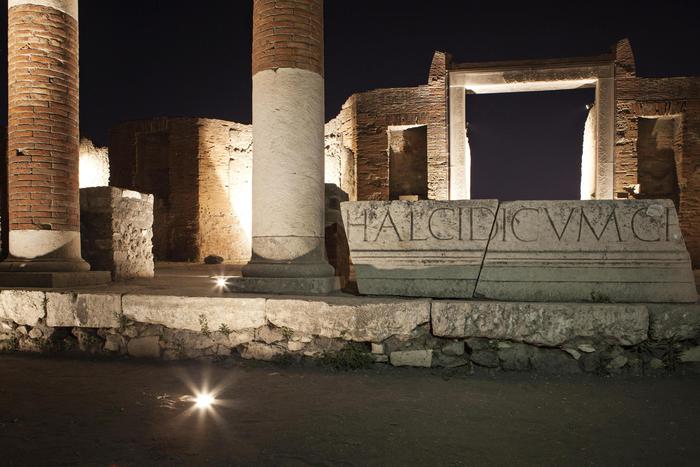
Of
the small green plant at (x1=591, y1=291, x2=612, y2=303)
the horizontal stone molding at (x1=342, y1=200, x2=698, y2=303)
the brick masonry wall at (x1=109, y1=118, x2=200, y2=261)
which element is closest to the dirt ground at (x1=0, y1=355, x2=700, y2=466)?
the small green plant at (x1=591, y1=291, x2=612, y2=303)

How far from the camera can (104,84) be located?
28.1 metres

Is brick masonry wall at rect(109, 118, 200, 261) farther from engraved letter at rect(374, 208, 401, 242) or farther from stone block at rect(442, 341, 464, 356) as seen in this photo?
stone block at rect(442, 341, 464, 356)

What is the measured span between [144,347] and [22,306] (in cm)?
149

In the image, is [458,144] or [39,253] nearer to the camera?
[39,253]

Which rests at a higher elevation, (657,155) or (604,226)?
(657,155)

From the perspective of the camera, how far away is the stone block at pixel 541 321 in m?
3.79

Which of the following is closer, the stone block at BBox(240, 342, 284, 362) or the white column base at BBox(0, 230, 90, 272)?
the stone block at BBox(240, 342, 284, 362)

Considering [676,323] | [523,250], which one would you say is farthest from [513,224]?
[676,323]

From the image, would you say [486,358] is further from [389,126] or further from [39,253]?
[389,126]

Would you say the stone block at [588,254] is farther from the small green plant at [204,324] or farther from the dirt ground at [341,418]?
the small green plant at [204,324]

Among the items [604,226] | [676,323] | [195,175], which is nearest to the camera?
[676,323]

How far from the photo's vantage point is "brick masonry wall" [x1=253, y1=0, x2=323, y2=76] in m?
5.02

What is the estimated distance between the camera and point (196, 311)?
4402 mm

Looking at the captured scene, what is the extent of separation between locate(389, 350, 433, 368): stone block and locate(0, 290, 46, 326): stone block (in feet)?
11.6
